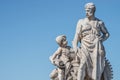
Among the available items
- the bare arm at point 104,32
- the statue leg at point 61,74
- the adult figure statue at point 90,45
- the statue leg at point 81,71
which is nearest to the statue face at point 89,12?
the adult figure statue at point 90,45

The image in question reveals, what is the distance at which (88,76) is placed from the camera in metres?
16.9

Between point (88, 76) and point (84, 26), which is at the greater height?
point (84, 26)

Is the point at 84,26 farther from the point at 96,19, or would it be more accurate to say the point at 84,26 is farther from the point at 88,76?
the point at 88,76

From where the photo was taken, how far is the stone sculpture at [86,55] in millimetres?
16750

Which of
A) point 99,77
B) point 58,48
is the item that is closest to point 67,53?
point 58,48

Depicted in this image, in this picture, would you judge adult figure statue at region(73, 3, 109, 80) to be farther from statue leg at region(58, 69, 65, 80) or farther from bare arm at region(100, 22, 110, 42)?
statue leg at region(58, 69, 65, 80)

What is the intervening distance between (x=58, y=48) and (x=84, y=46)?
1217 mm

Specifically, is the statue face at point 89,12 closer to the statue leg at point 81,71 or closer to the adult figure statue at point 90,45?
the adult figure statue at point 90,45

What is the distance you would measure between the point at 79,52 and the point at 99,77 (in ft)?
3.80

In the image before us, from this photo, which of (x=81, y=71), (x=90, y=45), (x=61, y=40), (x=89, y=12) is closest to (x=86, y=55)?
(x=90, y=45)

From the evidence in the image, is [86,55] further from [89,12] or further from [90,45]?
[89,12]

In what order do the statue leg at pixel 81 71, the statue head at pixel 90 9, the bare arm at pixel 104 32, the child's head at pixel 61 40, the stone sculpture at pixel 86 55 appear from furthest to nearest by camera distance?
the child's head at pixel 61 40, the bare arm at pixel 104 32, the statue head at pixel 90 9, the stone sculpture at pixel 86 55, the statue leg at pixel 81 71

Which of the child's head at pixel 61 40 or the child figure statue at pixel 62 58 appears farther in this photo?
the child's head at pixel 61 40

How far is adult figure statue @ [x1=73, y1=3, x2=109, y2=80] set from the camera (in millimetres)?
16719
